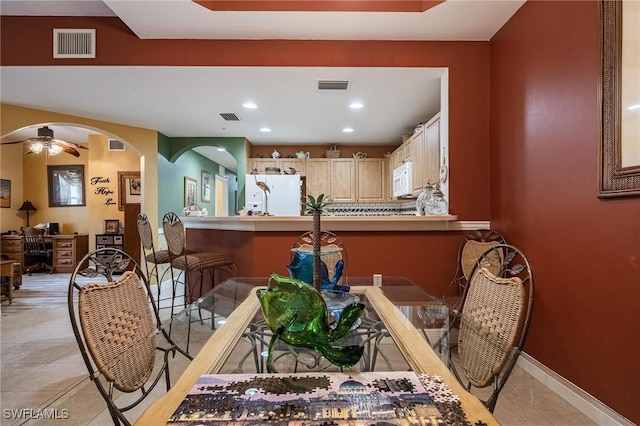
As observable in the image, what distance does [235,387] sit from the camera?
0.74 metres

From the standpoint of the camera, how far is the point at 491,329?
1.21 metres

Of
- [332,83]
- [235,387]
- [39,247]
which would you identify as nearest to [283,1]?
[332,83]

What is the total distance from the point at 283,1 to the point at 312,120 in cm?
226

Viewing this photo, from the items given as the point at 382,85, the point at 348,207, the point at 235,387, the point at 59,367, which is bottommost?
the point at 59,367

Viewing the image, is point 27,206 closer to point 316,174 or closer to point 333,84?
point 316,174

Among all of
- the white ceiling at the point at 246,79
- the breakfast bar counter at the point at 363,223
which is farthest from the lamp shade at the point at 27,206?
the breakfast bar counter at the point at 363,223

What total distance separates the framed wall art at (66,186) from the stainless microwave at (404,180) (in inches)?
265

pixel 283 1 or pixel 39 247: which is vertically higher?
pixel 283 1

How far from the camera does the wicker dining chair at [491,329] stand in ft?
3.40

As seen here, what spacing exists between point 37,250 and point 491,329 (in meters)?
8.26

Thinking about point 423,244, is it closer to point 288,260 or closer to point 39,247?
point 288,260

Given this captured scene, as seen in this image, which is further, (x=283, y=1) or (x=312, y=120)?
(x=312, y=120)

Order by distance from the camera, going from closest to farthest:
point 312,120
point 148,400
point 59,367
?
point 148,400
point 59,367
point 312,120

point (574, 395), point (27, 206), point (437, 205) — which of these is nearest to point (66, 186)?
point (27, 206)
